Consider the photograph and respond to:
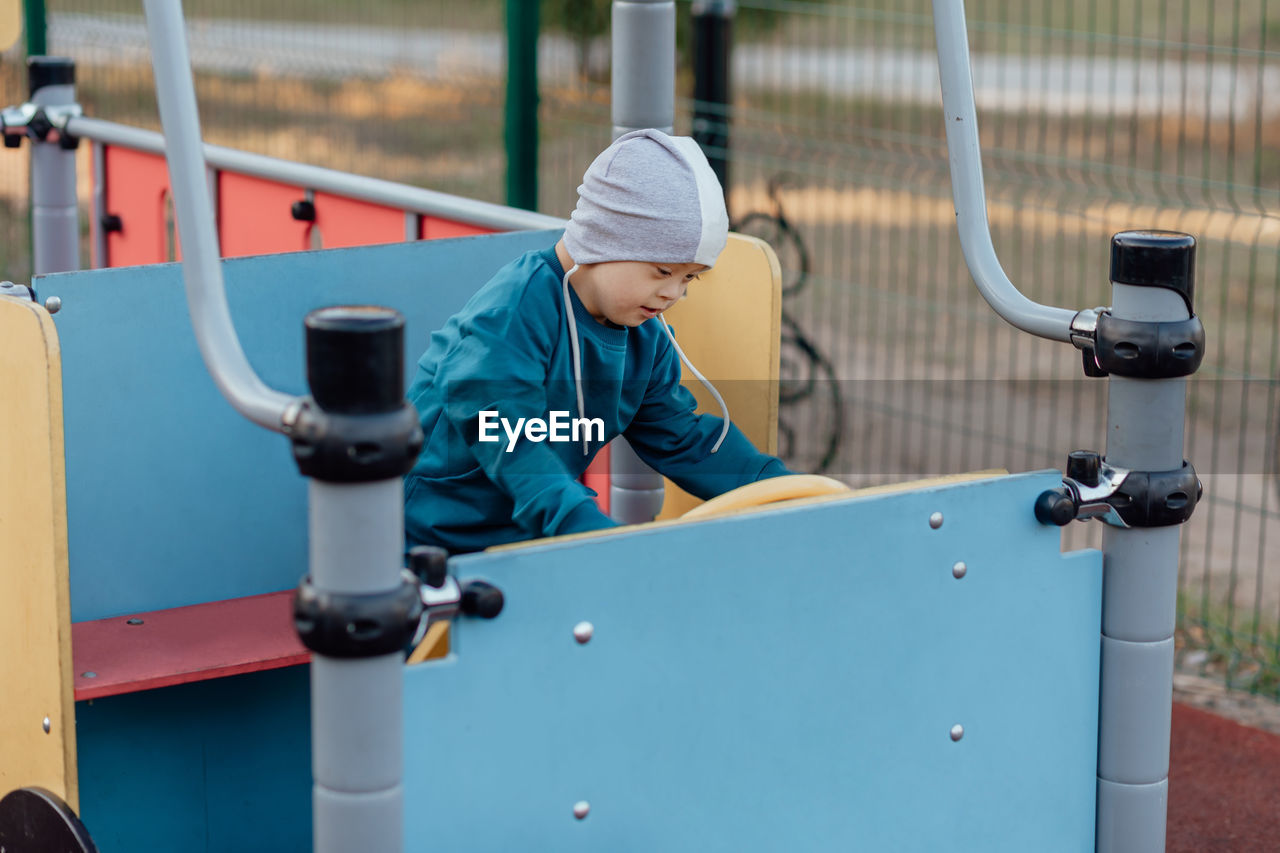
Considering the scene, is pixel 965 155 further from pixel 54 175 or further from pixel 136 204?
pixel 54 175

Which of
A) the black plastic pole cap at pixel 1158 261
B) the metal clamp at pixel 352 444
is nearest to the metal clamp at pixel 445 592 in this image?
the metal clamp at pixel 352 444

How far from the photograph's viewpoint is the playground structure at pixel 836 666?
55.7 inches

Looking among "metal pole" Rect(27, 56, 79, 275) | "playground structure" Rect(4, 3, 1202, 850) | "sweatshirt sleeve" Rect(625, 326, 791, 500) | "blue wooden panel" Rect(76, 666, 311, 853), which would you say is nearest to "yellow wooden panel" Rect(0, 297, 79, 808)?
"playground structure" Rect(4, 3, 1202, 850)

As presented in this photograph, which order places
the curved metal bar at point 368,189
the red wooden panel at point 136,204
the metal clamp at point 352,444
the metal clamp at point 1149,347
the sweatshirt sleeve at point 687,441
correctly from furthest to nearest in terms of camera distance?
the red wooden panel at point 136,204, the curved metal bar at point 368,189, the sweatshirt sleeve at point 687,441, the metal clamp at point 1149,347, the metal clamp at point 352,444

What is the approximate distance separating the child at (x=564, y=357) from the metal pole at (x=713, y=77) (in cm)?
233

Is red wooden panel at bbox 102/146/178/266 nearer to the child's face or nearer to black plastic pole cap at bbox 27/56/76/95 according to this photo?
black plastic pole cap at bbox 27/56/76/95

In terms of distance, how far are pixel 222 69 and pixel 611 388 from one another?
18.0 ft

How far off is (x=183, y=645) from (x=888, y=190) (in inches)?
225

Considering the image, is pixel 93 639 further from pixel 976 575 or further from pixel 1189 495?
pixel 1189 495

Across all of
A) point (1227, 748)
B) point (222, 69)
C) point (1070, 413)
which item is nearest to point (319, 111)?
point (222, 69)

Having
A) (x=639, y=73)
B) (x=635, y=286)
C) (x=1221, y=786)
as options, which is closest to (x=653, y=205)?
(x=635, y=286)

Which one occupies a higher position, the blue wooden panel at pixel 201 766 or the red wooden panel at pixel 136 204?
the red wooden panel at pixel 136 204

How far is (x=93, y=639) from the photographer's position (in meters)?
2.11

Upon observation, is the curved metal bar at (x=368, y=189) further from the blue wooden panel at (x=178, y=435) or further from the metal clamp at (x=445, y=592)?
the metal clamp at (x=445, y=592)
